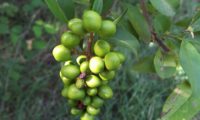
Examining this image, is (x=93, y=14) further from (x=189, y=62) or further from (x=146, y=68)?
(x=146, y=68)

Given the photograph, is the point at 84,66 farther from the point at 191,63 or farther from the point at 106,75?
the point at 191,63

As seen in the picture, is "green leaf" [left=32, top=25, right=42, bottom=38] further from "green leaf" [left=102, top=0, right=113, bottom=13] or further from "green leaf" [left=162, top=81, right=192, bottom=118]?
"green leaf" [left=102, top=0, right=113, bottom=13]

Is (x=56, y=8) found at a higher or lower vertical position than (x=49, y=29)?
higher

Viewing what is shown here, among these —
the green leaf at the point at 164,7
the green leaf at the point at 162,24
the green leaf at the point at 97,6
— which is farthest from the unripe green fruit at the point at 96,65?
the green leaf at the point at 162,24

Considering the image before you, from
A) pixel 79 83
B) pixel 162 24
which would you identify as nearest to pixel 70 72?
pixel 79 83

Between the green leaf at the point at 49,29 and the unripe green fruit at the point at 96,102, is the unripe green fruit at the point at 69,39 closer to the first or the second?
the unripe green fruit at the point at 96,102

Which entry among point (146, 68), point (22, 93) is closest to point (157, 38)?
point (146, 68)
